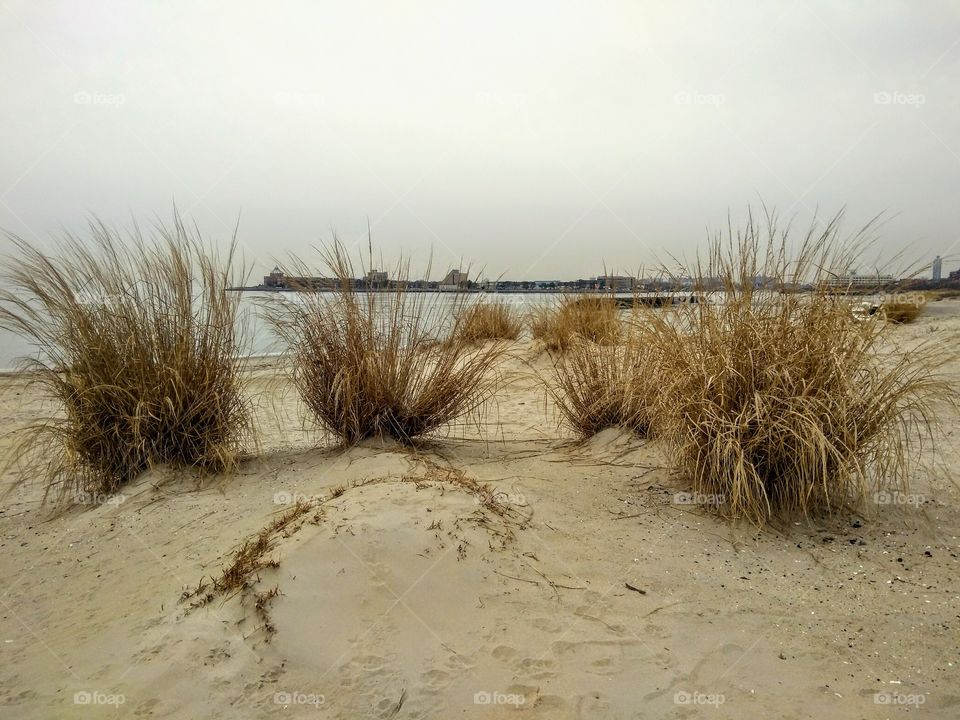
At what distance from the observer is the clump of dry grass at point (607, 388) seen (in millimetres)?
4340

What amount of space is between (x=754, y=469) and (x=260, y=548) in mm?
2192

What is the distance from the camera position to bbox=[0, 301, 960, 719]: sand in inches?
84.1

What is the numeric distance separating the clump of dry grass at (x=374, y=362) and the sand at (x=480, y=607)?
56 cm

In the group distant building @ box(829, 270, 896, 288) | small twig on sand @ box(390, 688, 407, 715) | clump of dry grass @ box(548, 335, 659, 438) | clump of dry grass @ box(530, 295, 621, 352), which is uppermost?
distant building @ box(829, 270, 896, 288)

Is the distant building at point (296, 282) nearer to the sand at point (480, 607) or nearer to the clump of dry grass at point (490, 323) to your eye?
the clump of dry grass at point (490, 323)

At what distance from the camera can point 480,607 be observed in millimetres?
2537

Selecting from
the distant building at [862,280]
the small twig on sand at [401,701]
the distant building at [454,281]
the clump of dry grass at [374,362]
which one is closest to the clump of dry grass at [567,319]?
the distant building at [454,281]

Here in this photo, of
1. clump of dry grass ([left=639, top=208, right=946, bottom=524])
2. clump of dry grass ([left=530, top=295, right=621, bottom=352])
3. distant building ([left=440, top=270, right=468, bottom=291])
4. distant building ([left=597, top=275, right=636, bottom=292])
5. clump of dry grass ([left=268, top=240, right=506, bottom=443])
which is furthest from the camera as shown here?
clump of dry grass ([left=530, top=295, right=621, bottom=352])

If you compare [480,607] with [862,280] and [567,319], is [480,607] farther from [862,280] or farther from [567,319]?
[567,319]

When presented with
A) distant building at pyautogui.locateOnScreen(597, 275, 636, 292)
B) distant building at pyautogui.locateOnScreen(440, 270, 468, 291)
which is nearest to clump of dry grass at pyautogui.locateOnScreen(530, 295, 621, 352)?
distant building at pyautogui.locateOnScreen(597, 275, 636, 292)

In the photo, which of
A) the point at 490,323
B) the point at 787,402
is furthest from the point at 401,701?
the point at 490,323

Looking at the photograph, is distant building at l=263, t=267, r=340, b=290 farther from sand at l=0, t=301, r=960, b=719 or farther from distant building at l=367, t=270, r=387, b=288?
sand at l=0, t=301, r=960, b=719

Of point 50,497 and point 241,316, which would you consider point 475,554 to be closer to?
point 241,316

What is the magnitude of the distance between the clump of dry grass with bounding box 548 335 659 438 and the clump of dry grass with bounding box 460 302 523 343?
67cm
